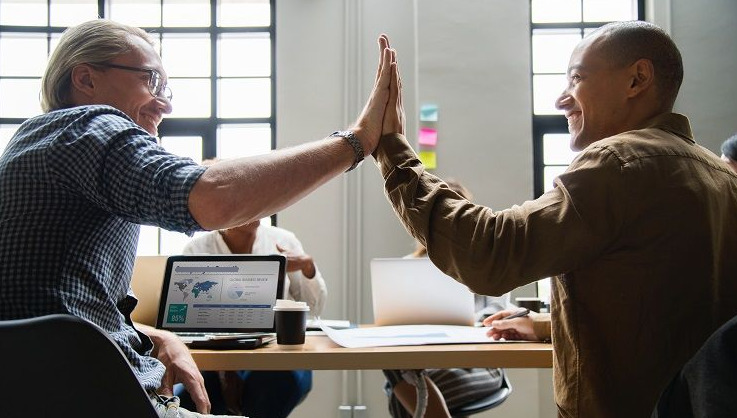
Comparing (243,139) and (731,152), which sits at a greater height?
(243,139)

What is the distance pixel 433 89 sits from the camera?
15.2 ft

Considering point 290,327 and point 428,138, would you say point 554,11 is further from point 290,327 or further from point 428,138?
point 290,327

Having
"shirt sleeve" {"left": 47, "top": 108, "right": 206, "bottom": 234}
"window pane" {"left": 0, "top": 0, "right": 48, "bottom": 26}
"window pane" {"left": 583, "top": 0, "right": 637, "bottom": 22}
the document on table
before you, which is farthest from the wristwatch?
"window pane" {"left": 0, "top": 0, "right": 48, "bottom": 26}

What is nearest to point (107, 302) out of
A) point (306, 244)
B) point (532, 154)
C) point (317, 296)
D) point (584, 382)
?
point (584, 382)

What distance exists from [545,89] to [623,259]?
4049mm

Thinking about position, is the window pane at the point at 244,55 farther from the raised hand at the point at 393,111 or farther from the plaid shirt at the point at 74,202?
the plaid shirt at the point at 74,202

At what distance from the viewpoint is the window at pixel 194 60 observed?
5105 mm

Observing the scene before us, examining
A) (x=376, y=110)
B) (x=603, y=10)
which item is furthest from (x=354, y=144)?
(x=603, y=10)

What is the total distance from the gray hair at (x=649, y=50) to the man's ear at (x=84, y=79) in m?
1.01

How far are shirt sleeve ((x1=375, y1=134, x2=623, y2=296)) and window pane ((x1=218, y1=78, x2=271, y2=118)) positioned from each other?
393 centimetres

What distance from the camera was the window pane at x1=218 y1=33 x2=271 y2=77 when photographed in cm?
514

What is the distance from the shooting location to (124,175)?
1058 millimetres

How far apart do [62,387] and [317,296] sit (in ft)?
8.52

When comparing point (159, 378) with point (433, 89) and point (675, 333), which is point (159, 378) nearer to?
point (675, 333)
